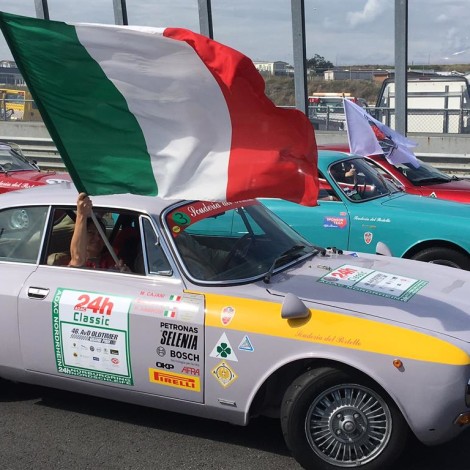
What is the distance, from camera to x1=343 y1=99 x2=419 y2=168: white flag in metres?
8.96

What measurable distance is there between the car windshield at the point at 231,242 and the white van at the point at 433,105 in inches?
438

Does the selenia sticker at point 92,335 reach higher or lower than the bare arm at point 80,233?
lower

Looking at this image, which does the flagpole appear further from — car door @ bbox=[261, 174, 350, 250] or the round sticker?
car door @ bbox=[261, 174, 350, 250]

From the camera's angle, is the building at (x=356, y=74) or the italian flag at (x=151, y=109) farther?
the building at (x=356, y=74)

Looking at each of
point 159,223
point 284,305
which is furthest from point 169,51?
point 284,305

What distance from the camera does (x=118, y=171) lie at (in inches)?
170

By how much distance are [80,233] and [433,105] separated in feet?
45.4

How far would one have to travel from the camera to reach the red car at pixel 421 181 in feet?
29.2

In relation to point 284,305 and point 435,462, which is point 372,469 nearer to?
point 435,462

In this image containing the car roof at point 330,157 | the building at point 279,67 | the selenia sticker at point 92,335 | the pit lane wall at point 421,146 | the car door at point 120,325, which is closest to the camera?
the car door at point 120,325

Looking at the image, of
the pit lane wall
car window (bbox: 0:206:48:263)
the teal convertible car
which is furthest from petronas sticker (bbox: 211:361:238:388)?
the pit lane wall

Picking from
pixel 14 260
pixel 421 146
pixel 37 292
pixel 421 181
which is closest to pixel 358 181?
pixel 421 181

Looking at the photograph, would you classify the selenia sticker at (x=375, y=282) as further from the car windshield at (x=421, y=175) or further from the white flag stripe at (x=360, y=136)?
the car windshield at (x=421, y=175)

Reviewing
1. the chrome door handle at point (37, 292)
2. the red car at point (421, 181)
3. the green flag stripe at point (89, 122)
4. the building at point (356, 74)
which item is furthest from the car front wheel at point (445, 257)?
the building at point (356, 74)
